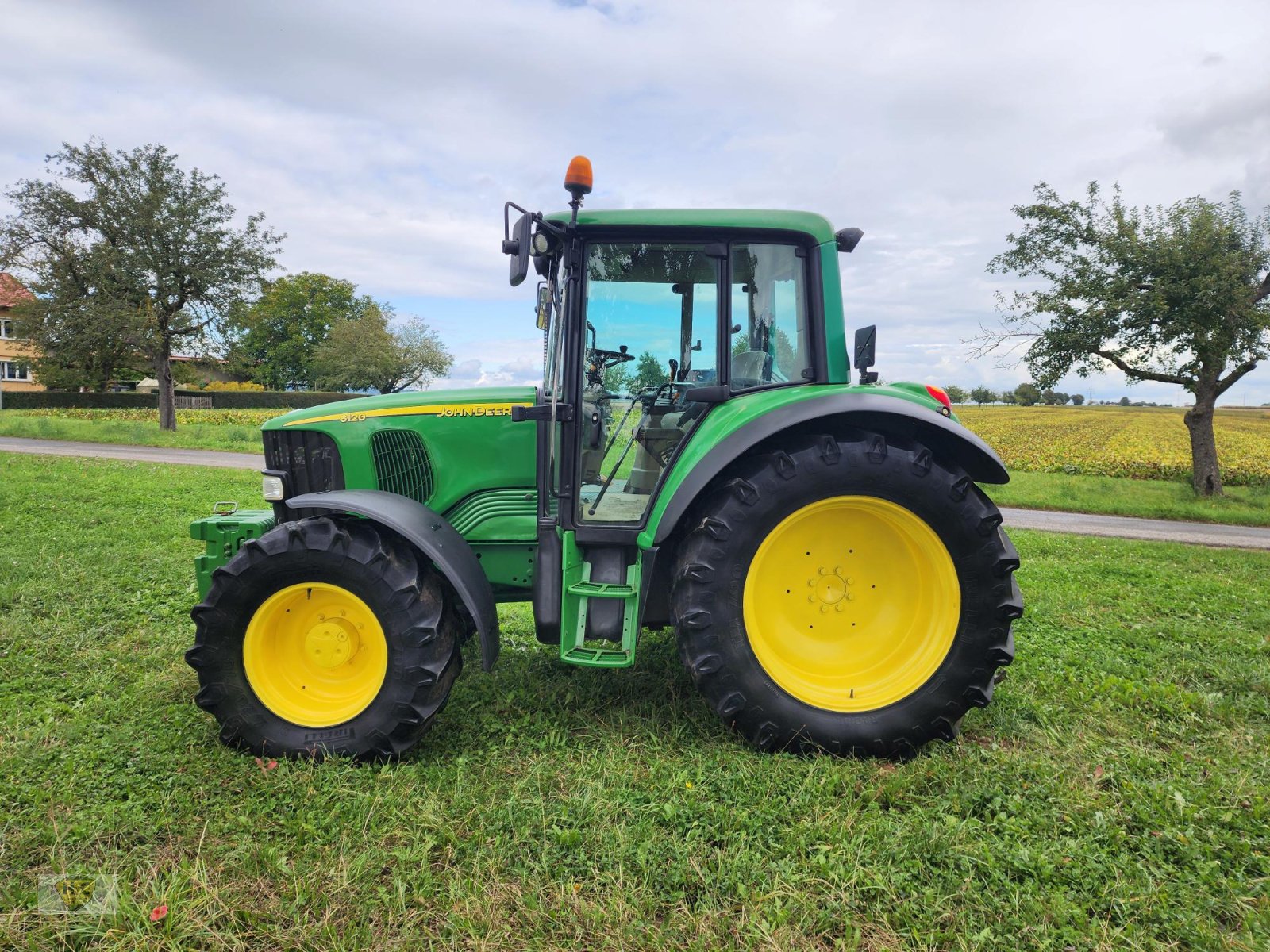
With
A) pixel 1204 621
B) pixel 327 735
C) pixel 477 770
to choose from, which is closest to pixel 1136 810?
pixel 477 770

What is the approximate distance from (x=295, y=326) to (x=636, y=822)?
5686cm

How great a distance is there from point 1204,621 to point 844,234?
→ 412 centimetres

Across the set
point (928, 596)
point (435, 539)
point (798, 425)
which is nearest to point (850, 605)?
point (928, 596)

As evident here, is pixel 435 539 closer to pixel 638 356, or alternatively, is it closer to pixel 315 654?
pixel 315 654

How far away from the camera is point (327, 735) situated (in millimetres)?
3084

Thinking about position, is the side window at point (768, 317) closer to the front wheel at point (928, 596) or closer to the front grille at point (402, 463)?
the front wheel at point (928, 596)

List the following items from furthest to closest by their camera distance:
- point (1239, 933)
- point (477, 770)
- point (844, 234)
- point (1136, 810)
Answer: point (844, 234)
point (477, 770)
point (1136, 810)
point (1239, 933)

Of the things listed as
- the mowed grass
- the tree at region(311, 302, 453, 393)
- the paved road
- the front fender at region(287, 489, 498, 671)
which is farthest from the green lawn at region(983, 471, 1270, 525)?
the tree at region(311, 302, 453, 393)

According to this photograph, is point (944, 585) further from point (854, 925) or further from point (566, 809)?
point (566, 809)

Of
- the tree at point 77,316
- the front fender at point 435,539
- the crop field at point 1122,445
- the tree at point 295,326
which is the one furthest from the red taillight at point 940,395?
the tree at point 295,326

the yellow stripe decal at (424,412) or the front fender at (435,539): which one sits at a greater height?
the yellow stripe decal at (424,412)

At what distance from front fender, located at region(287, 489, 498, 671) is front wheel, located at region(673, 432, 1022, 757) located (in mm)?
821

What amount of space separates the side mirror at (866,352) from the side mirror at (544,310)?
1.48 metres

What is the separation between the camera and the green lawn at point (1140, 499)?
13.3m
